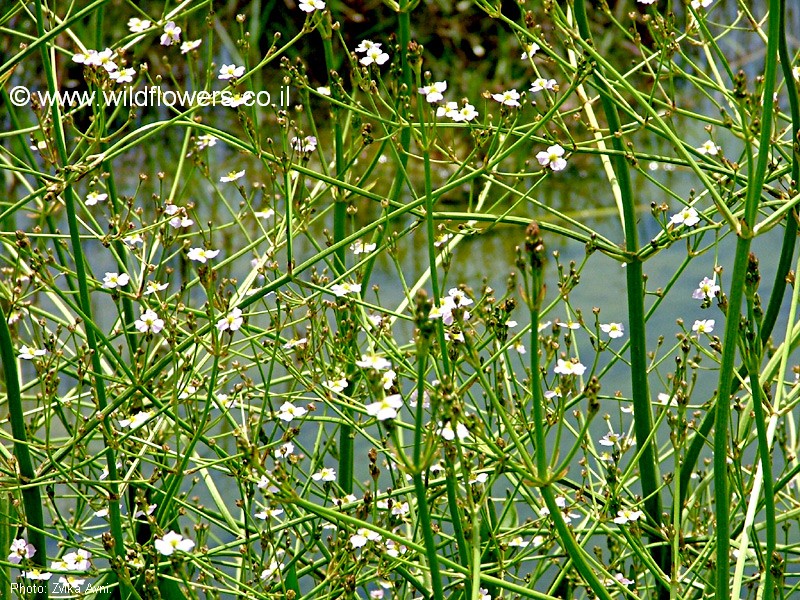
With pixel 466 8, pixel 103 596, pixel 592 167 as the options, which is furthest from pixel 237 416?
pixel 466 8

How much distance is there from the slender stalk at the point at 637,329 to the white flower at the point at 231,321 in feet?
2.18

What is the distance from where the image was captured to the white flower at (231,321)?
5.20 feet

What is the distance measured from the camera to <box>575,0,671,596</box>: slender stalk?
1.82 metres

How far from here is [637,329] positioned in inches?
75.5

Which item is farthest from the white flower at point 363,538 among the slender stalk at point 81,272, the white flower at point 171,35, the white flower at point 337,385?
the white flower at point 171,35

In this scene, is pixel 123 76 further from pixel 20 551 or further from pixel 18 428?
pixel 20 551

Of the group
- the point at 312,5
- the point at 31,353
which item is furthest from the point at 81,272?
the point at 312,5

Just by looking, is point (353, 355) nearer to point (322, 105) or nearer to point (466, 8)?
point (322, 105)

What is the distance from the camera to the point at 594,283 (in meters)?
3.94

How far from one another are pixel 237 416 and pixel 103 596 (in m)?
1.12

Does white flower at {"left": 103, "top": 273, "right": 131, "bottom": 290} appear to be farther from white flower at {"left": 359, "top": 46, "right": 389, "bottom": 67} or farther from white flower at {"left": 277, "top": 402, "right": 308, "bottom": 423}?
white flower at {"left": 359, "top": 46, "right": 389, "bottom": 67}

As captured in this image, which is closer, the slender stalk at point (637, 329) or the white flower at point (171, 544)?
the white flower at point (171, 544)

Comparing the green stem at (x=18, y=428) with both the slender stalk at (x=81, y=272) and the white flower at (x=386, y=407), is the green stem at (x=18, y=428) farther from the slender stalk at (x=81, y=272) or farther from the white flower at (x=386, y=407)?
the white flower at (x=386, y=407)

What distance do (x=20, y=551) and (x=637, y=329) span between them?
1.12 metres
